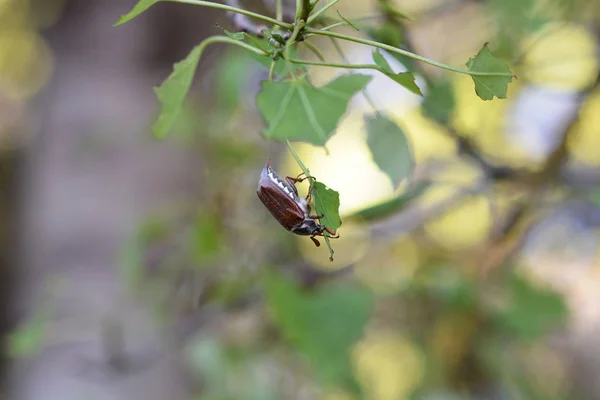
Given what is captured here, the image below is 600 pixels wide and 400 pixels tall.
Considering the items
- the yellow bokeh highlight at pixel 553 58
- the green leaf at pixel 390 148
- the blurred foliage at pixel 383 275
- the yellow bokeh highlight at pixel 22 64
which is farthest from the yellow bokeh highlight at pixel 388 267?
the yellow bokeh highlight at pixel 22 64

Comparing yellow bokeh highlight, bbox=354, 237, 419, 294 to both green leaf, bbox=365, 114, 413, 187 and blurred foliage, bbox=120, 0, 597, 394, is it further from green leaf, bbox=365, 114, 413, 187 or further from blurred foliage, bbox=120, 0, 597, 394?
green leaf, bbox=365, 114, 413, 187

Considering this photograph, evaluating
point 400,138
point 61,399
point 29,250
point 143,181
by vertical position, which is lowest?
point 61,399

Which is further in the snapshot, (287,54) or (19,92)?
(19,92)

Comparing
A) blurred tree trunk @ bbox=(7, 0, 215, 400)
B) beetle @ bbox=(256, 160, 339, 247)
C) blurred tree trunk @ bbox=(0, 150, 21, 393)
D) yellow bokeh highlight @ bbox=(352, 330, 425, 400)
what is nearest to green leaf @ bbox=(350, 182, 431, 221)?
beetle @ bbox=(256, 160, 339, 247)

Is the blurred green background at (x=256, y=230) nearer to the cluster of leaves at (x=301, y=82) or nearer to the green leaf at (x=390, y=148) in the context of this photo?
the green leaf at (x=390, y=148)

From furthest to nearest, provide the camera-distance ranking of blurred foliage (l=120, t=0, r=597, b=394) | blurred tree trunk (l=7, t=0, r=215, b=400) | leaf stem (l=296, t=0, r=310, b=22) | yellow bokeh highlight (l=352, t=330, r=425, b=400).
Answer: yellow bokeh highlight (l=352, t=330, r=425, b=400) → blurred tree trunk (l=7, t=0, r=215, b=400) → blurred foliage (l=120, t=0, r=597, b=394) → leaf stem (l=296, t=0, r=310, b=22)

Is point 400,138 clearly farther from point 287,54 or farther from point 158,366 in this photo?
point 158,366

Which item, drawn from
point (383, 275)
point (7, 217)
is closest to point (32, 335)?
point (383, 275)

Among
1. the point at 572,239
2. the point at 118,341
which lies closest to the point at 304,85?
the point at 118,341
